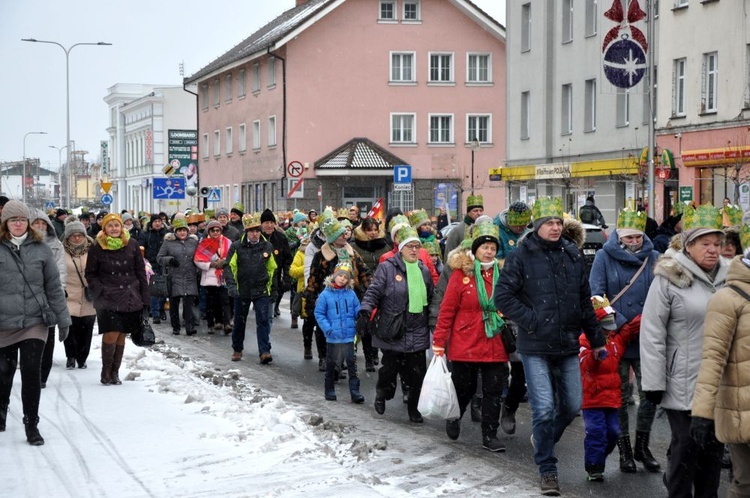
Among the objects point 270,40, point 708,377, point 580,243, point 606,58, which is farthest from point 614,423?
point 270,40

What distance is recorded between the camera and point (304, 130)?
55.8 metres

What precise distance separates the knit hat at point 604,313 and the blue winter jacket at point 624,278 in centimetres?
24

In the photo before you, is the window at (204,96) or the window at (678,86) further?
the window at (204,96)

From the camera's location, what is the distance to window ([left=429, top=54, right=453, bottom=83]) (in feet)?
188

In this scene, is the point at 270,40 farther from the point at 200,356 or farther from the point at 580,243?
the point at 580,243

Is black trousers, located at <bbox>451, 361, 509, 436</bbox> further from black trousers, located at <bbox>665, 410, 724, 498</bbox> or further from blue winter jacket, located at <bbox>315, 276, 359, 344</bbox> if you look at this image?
black trousers, located at <bbox>665, 410, 724, 498</bbox>

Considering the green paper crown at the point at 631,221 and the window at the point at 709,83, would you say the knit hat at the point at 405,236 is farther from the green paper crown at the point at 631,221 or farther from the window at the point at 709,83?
the window at the point at 709,83

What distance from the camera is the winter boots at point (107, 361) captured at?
12.5 m

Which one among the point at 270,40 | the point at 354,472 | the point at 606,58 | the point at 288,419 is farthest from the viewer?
the point at 270,40

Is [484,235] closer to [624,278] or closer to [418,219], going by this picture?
[624,278]

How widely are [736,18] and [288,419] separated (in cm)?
2609

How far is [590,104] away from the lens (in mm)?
42781

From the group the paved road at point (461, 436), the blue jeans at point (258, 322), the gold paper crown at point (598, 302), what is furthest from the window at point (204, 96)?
the gold paper crown at point (598, 302)

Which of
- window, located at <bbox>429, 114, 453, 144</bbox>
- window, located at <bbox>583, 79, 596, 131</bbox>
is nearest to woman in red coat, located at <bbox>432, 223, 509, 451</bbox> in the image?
window, located at <bbox>583, 79, 596, 131</bbox>
